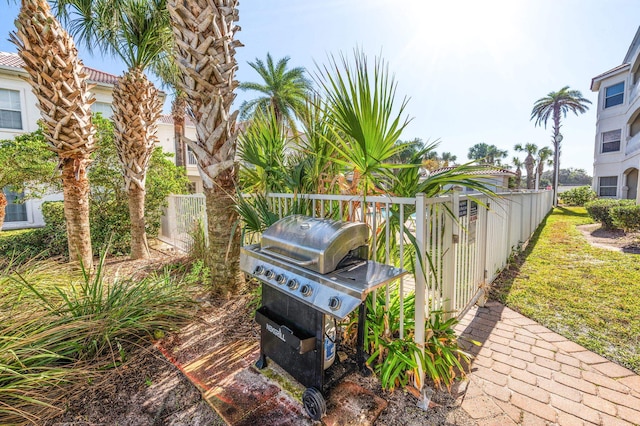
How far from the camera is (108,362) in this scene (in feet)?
9.16

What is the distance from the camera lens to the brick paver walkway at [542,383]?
2369 millimetres

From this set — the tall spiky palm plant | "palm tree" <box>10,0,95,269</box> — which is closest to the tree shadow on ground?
the tall spiky palm plant

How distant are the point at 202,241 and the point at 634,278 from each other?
8802 millimetres

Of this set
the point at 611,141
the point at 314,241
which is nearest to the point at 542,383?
the point at 314,241

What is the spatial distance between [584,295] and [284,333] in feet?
18.2

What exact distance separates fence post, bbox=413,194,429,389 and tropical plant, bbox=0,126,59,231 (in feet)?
30.5

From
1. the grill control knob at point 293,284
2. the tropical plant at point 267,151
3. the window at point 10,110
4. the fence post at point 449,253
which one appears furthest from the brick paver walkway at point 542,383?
the window at point 10,110

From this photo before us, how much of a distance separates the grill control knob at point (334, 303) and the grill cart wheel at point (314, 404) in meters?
0.80

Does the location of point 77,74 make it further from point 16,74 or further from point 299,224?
point 16,74

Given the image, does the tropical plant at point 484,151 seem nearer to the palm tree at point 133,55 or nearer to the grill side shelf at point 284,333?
the palm tree at point 133,55

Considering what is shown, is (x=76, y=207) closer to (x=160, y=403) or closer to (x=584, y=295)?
(x=160, y=403)

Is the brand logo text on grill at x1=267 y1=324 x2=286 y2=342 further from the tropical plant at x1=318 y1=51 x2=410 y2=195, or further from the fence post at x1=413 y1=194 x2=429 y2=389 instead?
the tropical plant at x1=318 y1=51 x2=410 y2=195

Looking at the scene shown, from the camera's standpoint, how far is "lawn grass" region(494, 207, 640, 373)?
3533 mm

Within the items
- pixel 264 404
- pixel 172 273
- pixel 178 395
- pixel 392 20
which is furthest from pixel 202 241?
pixel 392 20
